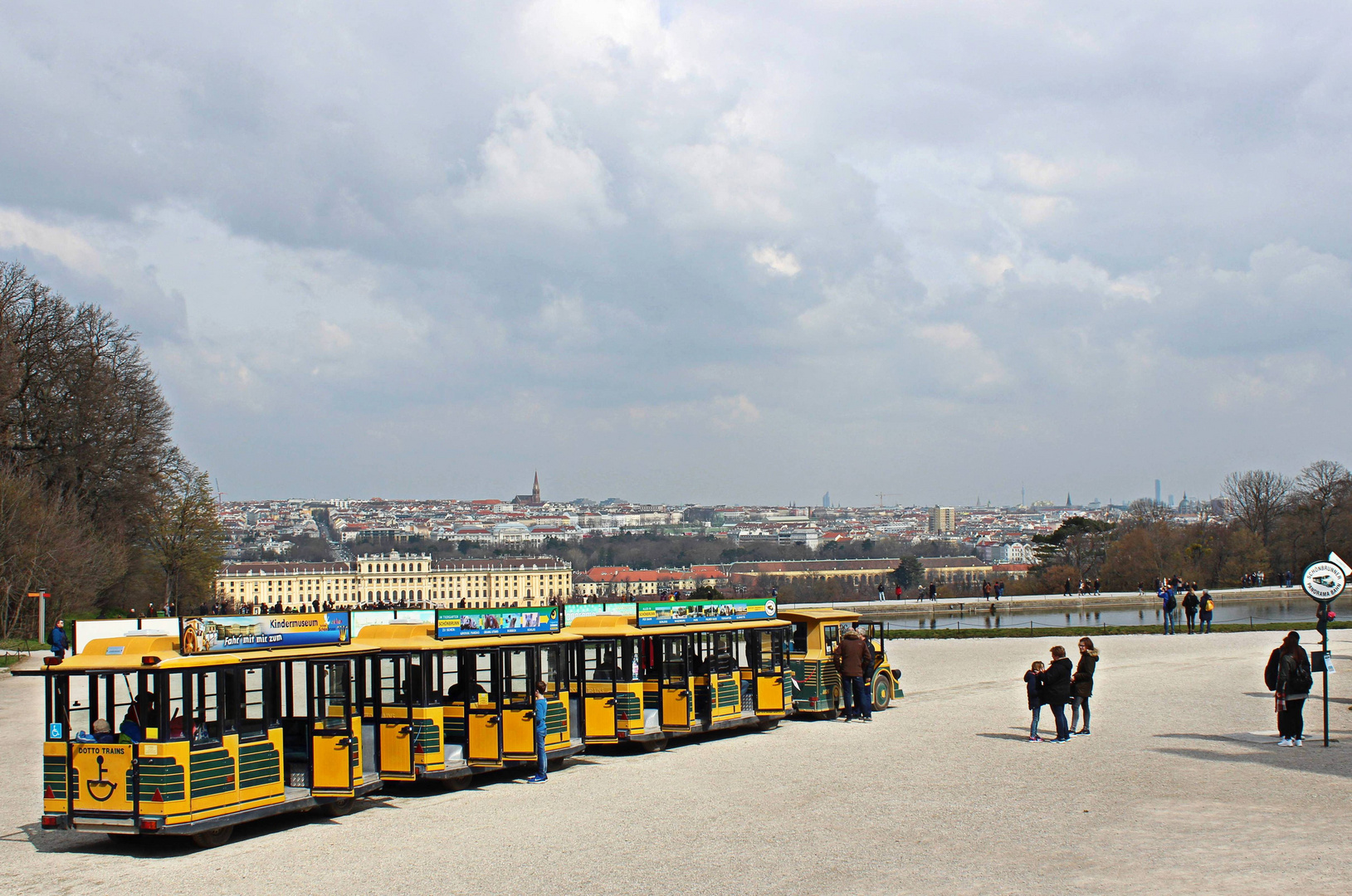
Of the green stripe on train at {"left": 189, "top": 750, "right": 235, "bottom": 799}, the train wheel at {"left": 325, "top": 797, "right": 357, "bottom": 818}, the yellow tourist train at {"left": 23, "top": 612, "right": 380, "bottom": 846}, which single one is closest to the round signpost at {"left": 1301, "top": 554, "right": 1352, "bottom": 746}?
the train wheel at {"left": 325, "top": 797, "right": 357, "bottom": 818}

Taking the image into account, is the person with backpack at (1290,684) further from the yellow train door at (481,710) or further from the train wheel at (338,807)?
the train wheel at (338,807)

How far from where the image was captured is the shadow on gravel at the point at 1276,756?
15.6 metres

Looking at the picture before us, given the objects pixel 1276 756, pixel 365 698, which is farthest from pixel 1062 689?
pixel 365 698

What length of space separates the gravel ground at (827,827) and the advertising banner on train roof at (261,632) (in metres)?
1.99

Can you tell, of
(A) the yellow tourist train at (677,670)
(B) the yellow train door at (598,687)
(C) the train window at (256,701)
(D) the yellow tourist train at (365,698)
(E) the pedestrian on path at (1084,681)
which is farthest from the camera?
(E) the pedestrian on path at (1084,681)

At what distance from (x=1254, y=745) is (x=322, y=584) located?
542 ft

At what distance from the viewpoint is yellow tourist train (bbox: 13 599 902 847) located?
1233cm

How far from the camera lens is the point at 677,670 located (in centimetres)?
1956

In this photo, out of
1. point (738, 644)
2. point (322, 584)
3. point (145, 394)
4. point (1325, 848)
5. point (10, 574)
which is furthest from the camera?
point (322, 584)

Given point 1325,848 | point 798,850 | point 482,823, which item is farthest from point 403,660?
point 1325,848

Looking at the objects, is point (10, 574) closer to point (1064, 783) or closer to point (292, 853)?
point (292, 853)

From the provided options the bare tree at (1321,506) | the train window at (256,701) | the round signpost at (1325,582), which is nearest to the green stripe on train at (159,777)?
the train window at (256,701)

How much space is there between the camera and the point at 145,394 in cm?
5903

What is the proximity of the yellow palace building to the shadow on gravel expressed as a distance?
144 meters
